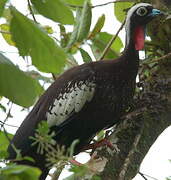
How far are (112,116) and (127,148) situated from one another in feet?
1.46

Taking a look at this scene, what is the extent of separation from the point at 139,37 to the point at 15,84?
4.65 feet

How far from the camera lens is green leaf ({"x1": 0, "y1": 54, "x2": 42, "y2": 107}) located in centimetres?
146

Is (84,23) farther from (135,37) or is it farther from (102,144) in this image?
(135,37)

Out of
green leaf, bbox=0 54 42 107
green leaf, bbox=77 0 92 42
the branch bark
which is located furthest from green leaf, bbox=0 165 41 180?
green leaf, bbox=77 0 92 42

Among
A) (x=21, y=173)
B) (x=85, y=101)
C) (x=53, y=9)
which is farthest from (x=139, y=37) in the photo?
(x=21, y=173)

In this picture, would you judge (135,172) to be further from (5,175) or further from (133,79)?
(5,175)

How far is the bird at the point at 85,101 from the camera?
8.54 feet

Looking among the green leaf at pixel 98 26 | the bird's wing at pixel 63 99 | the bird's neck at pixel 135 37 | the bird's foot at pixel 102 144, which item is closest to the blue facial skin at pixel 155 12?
the bird's neck at pixel 135 37

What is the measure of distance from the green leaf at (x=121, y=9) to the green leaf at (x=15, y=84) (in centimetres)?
133

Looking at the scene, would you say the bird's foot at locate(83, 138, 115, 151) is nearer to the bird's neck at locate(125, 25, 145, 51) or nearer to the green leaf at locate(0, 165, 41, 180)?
the bird's neck at locate(125, 25, 145, 51)

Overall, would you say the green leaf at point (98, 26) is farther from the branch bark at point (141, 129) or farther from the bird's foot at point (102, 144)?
the bird's foot at point (102, 144)

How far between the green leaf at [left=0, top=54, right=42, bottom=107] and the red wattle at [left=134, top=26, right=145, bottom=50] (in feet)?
4.28

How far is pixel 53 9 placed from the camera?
5.24ft

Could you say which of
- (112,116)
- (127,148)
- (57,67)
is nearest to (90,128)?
(112,116)
